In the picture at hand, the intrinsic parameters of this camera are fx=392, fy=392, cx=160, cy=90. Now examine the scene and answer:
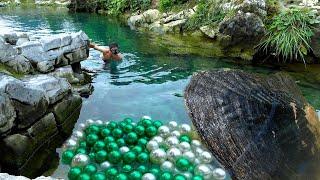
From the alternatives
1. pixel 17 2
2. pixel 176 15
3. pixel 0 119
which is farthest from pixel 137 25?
pixel 17 2

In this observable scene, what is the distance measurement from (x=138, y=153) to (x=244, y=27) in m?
6.83

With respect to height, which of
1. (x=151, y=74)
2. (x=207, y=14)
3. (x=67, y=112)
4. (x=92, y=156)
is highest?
(x=207, y=14)

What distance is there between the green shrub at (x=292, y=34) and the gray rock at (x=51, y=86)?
5.98 m

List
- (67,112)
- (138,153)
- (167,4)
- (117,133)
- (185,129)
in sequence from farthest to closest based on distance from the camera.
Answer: (167,4), (67,112), (185,129), (117,133), (138,153)

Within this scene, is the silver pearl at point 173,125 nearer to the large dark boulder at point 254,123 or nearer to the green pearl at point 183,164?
the large dark boulder at point 254,123

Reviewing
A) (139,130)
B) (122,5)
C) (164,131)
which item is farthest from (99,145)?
(122,5)

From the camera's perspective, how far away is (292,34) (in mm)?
9609

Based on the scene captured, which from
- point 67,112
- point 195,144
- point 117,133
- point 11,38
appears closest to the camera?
point 195,144

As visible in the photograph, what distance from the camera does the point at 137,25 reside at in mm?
17219

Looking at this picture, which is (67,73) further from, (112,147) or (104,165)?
(104,165)

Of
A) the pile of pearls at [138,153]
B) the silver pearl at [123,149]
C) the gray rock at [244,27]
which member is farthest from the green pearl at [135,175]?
the gray rock at [244,27]

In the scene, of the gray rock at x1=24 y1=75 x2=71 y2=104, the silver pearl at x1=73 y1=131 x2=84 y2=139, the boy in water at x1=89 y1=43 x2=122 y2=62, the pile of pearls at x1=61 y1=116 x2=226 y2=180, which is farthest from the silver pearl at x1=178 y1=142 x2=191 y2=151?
the boy in water at x1=89 y1=43 x2=122 y2=62

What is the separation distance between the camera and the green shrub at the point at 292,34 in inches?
378

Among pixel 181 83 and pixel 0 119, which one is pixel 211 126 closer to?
pixel 0 119
